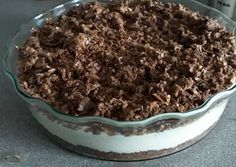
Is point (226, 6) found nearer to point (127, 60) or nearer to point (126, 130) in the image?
point (127, 60)

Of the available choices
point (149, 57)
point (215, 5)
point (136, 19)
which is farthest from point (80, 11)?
point (215, 5)

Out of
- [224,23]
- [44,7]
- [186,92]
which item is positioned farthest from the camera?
[44,7]

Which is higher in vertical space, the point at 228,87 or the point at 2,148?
the point at 228,87

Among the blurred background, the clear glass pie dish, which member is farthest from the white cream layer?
the blurred background

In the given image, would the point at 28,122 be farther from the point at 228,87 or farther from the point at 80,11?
the point at 228,87

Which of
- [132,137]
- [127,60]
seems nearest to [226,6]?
[127,60]

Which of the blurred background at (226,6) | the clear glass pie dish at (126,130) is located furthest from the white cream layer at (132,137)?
the blurred background at (226,6)
